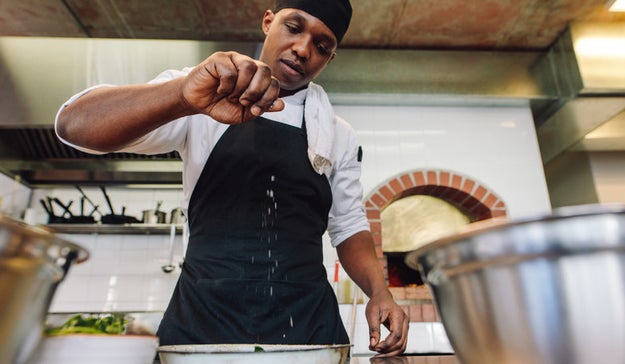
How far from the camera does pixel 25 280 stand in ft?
1.19

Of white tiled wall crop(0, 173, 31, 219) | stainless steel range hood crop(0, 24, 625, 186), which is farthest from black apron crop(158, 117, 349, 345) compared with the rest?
white tiled wall crop(0, 173, 31, 219)

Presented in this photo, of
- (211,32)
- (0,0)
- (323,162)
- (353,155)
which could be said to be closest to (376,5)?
(211,32)

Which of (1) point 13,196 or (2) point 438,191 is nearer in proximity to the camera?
(2) point 438,191

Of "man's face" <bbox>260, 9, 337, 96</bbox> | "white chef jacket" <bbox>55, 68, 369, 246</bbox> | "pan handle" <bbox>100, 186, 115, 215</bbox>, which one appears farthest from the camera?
"pan handle" <bbox>100, 186, 115, 215</bbox>

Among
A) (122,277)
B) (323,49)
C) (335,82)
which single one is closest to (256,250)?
(323,49)

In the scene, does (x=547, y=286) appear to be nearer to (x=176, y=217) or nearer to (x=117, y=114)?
(x=117, y=114)

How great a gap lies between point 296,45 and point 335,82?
6.28 ft

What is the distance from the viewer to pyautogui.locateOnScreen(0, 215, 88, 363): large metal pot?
1.13 feet

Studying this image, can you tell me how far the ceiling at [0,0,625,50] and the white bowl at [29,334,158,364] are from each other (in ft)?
8.96

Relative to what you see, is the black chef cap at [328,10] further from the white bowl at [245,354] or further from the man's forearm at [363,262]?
the white bowl at [245,354]

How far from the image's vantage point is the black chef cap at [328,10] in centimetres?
130

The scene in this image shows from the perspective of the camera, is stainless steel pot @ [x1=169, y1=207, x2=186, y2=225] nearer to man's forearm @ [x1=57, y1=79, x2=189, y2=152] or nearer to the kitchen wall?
the kitchen wall

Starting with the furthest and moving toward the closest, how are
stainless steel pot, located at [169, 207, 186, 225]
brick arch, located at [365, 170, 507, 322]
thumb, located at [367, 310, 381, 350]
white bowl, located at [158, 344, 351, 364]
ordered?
1. stainless steel pot, located at [169, 207, 186, 225]
2. brick arch, located at [365, 170, 507, 322]
3. thumb, located at [367, 310, 381, 350]
4. white bowl, located at [158, 344, 351, 364]

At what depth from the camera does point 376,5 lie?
9.44 feet
